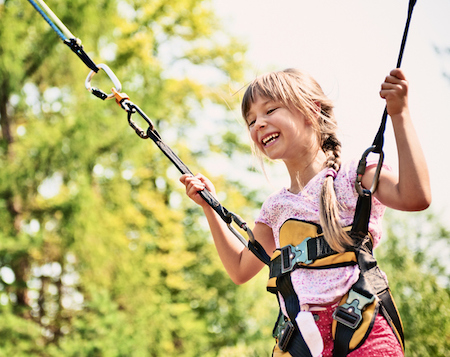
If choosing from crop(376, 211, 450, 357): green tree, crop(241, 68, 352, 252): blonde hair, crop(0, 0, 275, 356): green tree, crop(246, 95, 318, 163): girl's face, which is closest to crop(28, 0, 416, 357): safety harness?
crop(241, 68, 352, 252): blonde hair

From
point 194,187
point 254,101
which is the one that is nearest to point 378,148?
point 254,101

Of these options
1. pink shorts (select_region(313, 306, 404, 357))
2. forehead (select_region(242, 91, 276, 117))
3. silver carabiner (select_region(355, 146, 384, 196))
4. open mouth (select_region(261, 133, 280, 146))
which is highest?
forehead (select_region(242, 91, 276, 117))

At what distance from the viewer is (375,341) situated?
123 cm

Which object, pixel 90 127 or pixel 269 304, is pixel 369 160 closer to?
pixel 90 127

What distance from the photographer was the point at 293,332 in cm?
133

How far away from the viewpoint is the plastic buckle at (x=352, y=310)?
124 centimetres

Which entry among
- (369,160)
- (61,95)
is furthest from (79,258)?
(369,160)

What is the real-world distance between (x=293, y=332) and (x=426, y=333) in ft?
14.5

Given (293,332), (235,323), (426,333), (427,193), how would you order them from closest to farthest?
(427,193), (293,332), (426,333), (235,323)

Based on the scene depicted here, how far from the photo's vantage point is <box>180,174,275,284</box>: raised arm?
1656mm

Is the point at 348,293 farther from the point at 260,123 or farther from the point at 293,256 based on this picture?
the point at 260,123

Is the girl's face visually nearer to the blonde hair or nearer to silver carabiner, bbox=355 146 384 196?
the blonde hair

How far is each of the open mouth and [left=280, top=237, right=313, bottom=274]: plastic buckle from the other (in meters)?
0.34

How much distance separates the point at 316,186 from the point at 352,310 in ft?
1.25
